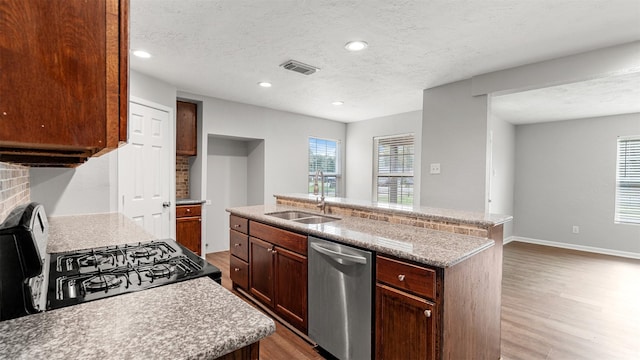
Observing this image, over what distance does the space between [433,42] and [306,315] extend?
242 cm

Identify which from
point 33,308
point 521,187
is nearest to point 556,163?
point 521,187

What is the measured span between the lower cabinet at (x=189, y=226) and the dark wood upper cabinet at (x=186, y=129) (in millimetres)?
810

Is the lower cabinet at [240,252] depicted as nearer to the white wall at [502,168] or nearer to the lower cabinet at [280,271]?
the lower cabinet at [280,271]

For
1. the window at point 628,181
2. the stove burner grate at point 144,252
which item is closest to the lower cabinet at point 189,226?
the stove burner grate at point 144,252

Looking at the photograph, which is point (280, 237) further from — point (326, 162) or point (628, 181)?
point (628, 181)

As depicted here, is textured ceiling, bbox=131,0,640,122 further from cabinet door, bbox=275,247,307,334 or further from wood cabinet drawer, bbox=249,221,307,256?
cabinet door, bbox=275,247,307,334

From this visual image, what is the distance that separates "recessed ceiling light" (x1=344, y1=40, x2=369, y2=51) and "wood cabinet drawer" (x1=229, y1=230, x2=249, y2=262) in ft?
6.55

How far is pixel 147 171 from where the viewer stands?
351 centimetres

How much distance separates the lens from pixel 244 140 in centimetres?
517

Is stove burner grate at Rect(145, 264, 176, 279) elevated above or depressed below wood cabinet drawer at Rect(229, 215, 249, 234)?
above

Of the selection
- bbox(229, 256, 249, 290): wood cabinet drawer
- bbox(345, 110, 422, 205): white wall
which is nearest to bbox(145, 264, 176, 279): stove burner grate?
bbox(229, 256, 249, 290): wood cabinet drawer

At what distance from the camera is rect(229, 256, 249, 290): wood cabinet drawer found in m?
2.96

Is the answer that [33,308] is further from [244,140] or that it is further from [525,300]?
[244,140]

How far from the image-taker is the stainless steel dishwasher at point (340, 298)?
1.77m
